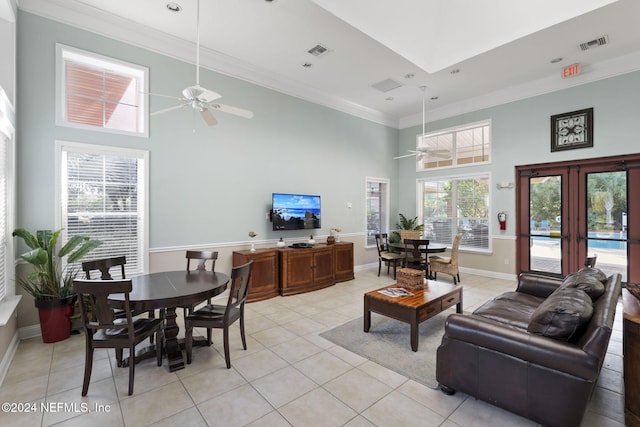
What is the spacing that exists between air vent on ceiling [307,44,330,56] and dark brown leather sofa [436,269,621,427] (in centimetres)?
402

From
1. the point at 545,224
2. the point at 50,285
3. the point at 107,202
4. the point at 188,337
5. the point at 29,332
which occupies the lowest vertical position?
the point at 29,332

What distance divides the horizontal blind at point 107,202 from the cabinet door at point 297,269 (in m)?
2.12

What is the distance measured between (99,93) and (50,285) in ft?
7.96

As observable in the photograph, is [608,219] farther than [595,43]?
Yes

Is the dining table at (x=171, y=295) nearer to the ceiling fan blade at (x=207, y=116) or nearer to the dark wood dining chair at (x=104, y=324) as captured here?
the dark wood dining chair at (x=104, y=324)

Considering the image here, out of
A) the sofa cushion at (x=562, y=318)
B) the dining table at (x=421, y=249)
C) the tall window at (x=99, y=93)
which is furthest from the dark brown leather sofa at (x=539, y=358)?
the tall window at (x=99, y=93)

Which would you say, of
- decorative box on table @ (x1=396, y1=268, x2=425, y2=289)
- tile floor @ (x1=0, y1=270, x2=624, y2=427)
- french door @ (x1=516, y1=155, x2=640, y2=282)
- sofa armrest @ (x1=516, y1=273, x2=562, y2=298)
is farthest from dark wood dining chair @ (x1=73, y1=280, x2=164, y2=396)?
french door @ (x1=516, y1=155, x2=640, y2=282)

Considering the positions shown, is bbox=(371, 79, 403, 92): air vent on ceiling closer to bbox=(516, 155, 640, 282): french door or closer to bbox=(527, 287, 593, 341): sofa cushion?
bbox=(516, 155, 640, 282): french door

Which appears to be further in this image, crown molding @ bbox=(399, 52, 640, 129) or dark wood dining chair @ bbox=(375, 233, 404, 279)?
dark wood dining chair @ bbox=(375, 233, 404, 279)

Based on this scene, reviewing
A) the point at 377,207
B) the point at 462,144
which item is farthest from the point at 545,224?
the point at 377,207

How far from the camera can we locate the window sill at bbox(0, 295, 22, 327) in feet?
8.02

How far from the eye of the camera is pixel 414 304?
3.10m

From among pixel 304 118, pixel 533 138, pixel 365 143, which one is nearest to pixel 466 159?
pixel 533 138

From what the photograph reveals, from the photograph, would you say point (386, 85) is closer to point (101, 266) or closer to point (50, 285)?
point (101, 266)
